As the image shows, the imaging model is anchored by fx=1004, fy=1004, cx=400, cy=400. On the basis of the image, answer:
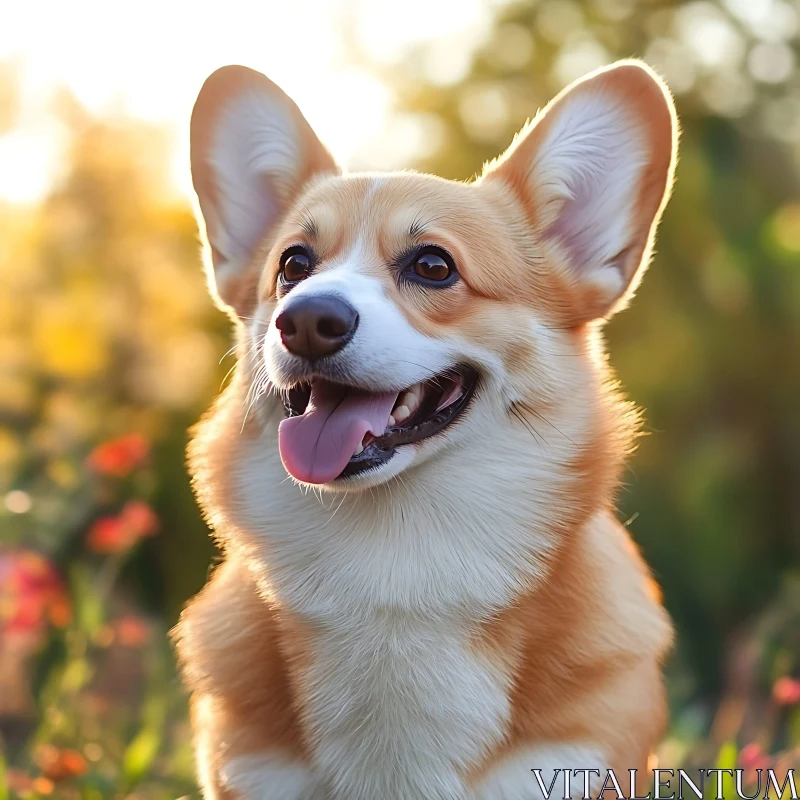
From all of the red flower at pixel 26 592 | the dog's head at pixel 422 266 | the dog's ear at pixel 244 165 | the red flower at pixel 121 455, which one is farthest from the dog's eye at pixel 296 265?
the red flower at pixel 26 592

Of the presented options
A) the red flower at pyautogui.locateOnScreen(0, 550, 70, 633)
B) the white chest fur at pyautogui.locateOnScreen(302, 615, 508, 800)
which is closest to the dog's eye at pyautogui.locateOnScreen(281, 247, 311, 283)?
the white chest fur at pyautogui.locateOnScreen(302, 615, 508, 800)

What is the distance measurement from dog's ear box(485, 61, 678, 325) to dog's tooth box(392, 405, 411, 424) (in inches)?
23.3

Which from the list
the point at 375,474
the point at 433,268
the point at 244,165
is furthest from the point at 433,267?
the point at 244,165

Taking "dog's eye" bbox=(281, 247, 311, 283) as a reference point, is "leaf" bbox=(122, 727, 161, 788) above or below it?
below

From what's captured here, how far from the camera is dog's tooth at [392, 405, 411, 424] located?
8.06ft

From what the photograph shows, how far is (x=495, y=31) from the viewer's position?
901 centimetres

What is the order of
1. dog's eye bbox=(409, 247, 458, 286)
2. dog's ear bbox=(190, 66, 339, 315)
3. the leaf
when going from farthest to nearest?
the leaf, dog's ear bbox=(190, 66, 339, 315), dog's eye bbox=(409, 247, 458, 286)

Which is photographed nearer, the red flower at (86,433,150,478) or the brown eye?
the brown eye

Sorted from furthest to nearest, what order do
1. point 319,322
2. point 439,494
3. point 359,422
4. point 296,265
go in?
point 296,265 → point 439,494 → point 359,422 → point 319,322

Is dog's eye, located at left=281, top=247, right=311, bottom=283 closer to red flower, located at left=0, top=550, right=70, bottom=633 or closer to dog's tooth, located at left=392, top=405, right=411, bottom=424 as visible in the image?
dog's tooth, located at left=392, top=405, right=411, bottom=424

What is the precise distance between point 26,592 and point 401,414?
6.97ft

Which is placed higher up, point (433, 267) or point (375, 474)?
point (433, 267)

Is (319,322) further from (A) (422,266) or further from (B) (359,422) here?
(A) (422,266)

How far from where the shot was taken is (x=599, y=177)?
279 centimetres
